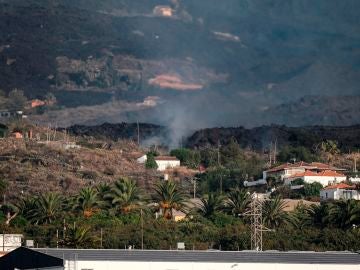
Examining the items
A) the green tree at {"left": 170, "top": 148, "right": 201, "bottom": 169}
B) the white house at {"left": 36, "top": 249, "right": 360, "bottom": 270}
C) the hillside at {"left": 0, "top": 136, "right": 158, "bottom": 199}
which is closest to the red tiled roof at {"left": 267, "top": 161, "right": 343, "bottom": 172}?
the green tree at {"left": 170, "top": 148, "right": 201, "bottom": 169}

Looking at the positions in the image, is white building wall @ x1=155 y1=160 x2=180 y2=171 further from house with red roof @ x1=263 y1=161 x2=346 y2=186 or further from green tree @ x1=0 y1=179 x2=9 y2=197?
green tree @ x1=0 y1=179 x2=9 y2=197

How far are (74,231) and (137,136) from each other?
8583 centimetres

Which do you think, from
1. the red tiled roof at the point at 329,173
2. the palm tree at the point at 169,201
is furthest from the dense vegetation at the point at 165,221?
the red tiled roof at the point at 329,173

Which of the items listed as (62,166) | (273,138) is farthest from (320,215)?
(273,138)

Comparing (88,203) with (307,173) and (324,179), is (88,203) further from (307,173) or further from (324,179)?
(307,173)

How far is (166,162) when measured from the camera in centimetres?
17350

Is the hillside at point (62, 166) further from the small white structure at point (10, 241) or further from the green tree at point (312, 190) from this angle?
the small white structure at point (10, 241)

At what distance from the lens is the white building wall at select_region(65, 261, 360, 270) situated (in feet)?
283

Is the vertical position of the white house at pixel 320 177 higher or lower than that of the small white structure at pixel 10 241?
higher

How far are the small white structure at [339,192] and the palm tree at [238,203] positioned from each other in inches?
526

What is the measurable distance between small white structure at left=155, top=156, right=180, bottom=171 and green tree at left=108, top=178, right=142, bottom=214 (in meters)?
37.4

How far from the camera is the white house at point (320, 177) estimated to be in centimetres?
16125

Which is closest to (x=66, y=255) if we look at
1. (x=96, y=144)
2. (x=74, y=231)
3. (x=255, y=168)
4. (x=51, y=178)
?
(x=74, y=231)

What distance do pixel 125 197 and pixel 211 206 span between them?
249 inches
